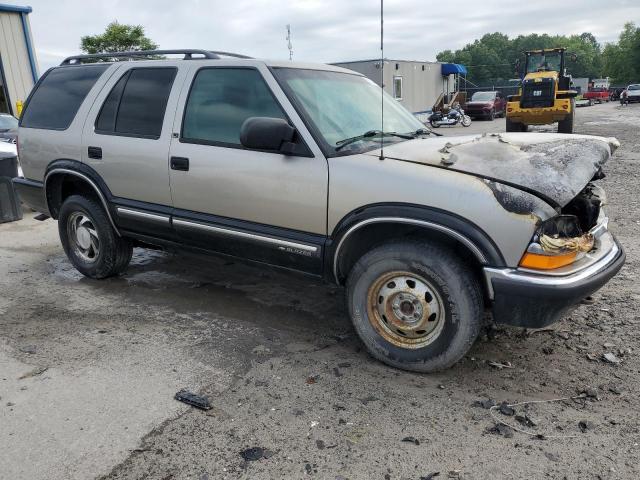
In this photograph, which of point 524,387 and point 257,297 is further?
point 257,297

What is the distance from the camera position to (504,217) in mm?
2750

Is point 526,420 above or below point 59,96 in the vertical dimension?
below

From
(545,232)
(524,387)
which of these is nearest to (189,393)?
(524,387)

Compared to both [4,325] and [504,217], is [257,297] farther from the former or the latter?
[504,217]

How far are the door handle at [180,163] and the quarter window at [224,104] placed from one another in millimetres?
156

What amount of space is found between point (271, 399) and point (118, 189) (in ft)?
8.02

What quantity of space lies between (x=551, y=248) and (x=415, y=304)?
0.84 metres

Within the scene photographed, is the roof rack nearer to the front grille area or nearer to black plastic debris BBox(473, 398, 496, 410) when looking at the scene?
black plastic debris BBox(473, 398, 496, 410)

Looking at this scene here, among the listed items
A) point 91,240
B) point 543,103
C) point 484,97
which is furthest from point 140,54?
point 484,97

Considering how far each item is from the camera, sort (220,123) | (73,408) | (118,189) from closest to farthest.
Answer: (73,408)
(220,123)
(118,189)

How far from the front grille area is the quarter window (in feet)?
57.7

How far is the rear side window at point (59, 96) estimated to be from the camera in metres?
4.76

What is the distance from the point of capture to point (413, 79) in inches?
1180

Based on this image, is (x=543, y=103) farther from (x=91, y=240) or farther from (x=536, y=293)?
(x=536, y=293)
